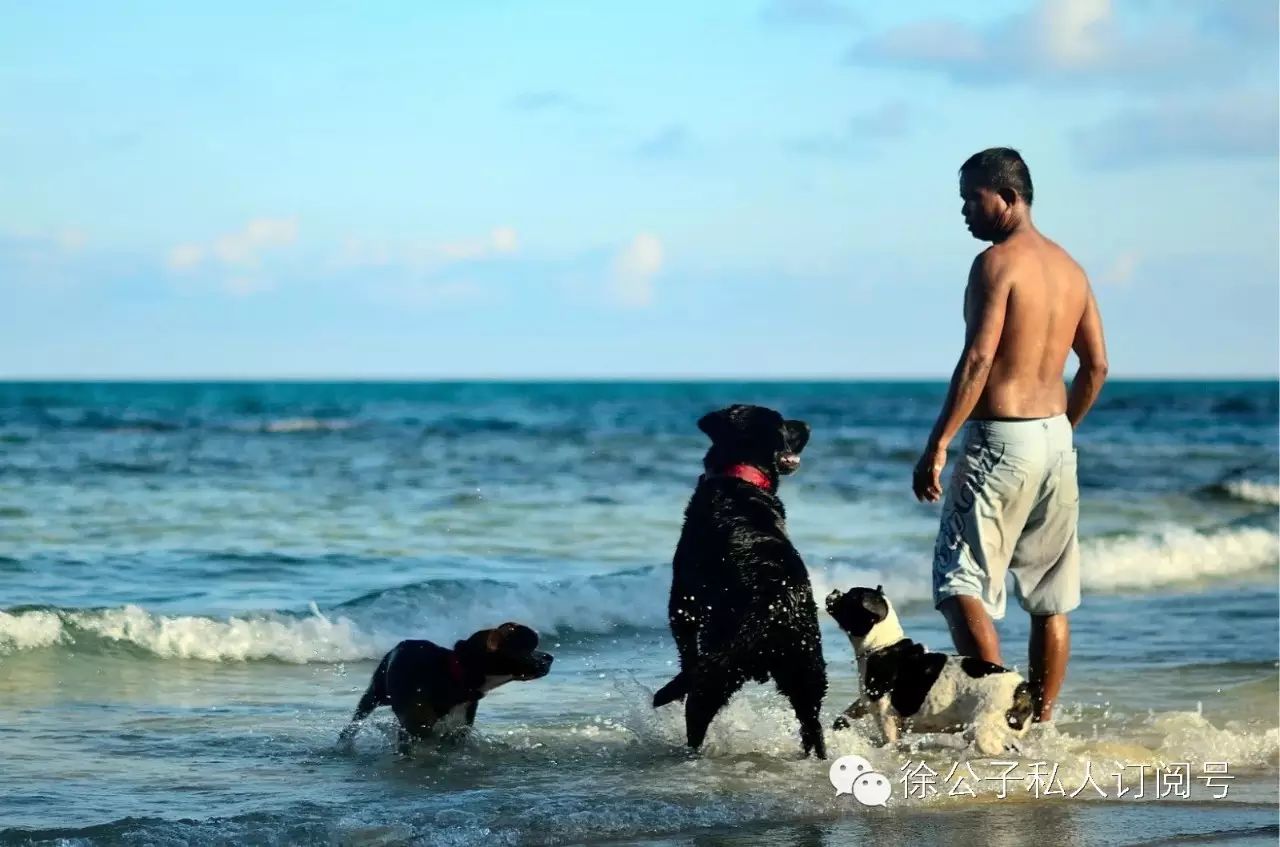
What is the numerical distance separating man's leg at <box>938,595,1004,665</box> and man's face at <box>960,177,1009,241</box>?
127 cm

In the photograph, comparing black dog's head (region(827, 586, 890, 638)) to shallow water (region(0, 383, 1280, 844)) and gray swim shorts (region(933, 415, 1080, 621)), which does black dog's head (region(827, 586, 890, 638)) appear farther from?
shallow water (region(0, 383, 1280, 844))

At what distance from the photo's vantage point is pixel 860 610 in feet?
17.8

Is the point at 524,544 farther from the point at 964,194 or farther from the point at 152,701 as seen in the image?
the point at 964,194

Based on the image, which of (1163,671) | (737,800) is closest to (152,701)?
(737,800)

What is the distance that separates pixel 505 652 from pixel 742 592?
0.88m

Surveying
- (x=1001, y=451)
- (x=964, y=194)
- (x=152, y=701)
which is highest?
(x=964, y=194)

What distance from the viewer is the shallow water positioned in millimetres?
4664

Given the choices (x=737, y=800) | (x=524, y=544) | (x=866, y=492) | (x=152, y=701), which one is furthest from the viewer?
(x=866, y=492)

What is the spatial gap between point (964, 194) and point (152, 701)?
4.01 metres

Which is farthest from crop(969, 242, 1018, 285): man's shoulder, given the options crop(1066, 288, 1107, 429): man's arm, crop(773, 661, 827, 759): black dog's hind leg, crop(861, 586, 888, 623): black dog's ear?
crop(773, 661, 827, 759): black dog's hind leg

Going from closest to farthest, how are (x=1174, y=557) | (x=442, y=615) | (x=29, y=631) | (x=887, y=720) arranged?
(x=887, y=720) < (x=29, y=631) < (x=442, y=615) < (x=1174, y=557)

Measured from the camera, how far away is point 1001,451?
5129 mm

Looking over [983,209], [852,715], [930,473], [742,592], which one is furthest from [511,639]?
[983,209]

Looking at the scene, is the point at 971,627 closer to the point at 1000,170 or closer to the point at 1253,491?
the point at 1000,170
